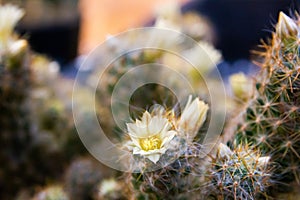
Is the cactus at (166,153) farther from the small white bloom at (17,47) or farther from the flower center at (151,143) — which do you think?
the small white bloom at (17,47)

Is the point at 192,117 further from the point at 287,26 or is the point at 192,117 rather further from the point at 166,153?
the point at 287,26

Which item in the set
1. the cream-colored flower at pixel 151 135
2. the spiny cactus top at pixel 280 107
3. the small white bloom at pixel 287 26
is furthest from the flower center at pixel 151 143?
the small white bloom at pixel 287 26

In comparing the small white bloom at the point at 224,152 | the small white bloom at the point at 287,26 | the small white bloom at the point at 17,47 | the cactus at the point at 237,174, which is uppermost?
the small white bloom at the point at 287,26

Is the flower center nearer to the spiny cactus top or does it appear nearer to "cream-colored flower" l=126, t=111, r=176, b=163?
"cream-colored flower" l=126, t=111, r=176, b=163

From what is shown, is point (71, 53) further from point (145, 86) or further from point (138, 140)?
point (138, 140)

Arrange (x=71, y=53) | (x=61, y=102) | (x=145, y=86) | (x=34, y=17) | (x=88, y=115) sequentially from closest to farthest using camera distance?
(x=145, y=86), (x=88, y=115), (x=61, y=102), (x=34, y=17), (x=71, y=53)

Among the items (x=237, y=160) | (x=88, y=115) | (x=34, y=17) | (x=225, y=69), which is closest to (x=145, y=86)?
(x=88, y=115)
